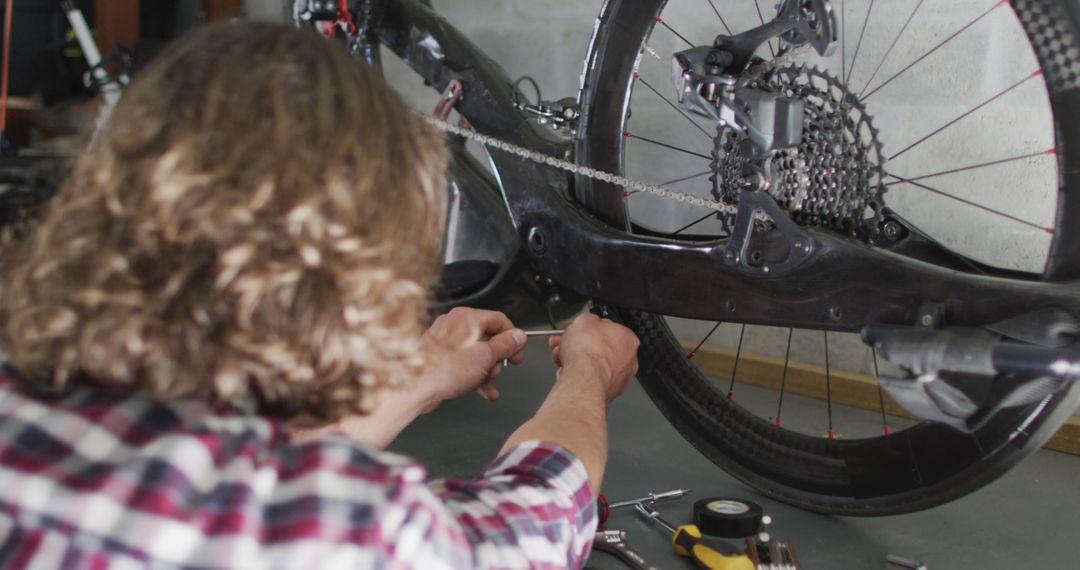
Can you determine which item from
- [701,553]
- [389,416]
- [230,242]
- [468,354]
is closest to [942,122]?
[701,553]

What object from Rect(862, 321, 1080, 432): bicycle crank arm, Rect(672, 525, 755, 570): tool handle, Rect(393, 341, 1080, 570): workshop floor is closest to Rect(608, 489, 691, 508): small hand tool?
Rect(393, 341, 1080, 570): workshop floor

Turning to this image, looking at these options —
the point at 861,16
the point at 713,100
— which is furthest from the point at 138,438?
the point at 861,16

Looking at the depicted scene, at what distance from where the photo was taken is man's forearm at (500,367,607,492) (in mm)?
875

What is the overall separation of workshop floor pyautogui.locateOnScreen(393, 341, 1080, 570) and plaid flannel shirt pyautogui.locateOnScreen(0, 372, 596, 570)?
30.6 inches

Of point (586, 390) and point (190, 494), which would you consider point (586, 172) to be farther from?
point (190, 494)

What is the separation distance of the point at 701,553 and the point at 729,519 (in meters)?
0.06

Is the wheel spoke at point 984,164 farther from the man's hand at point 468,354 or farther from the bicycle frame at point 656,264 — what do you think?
the man's hand at point 468,354

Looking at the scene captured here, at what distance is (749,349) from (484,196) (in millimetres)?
851

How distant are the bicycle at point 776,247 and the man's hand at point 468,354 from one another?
0.21 metres

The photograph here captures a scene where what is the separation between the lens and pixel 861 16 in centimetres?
199

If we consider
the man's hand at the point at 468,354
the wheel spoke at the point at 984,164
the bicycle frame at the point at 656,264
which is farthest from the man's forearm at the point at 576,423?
the wheel spoke at the point at 984,164

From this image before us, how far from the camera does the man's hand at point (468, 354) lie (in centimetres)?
117

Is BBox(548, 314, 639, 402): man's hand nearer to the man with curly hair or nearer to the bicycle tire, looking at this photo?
the bicycle tire

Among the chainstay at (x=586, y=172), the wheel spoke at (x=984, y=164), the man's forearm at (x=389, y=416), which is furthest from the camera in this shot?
the wheel spoke at (x=984, y=164)
